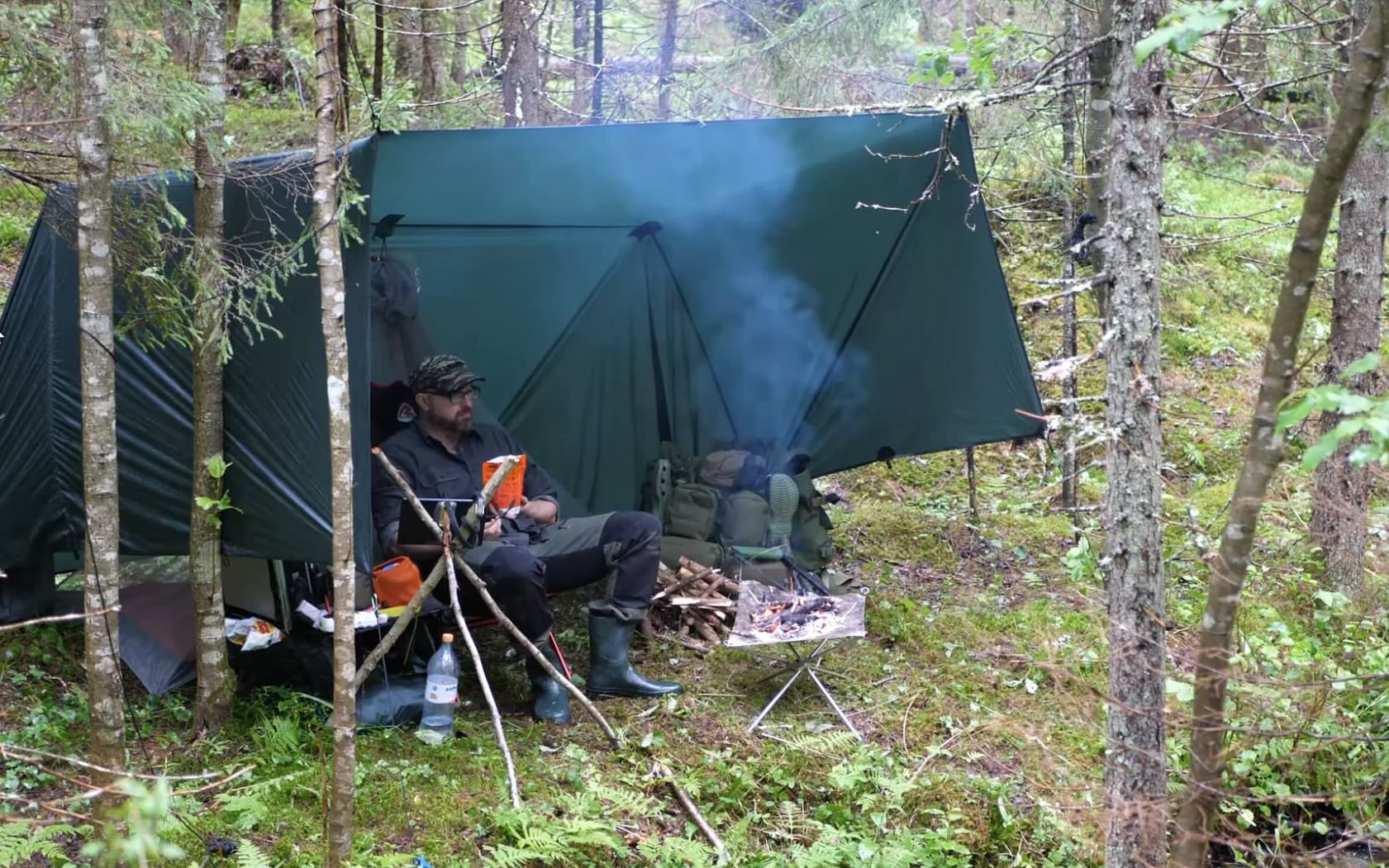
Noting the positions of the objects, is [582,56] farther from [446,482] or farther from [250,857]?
[250,857]

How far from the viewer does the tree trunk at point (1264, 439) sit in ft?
7.06

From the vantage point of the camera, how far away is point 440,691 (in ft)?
12.7

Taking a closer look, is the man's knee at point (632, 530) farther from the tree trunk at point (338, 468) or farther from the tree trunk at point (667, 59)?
the tree trunk at point (667, 59)

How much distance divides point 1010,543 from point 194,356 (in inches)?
168

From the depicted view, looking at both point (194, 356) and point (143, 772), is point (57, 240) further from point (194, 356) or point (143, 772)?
point (143, 772)

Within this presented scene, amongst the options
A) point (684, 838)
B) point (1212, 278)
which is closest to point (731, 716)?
point (684, 838)

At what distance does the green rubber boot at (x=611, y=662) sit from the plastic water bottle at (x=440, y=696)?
2.05 ft

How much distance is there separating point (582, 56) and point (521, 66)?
326 centimetres

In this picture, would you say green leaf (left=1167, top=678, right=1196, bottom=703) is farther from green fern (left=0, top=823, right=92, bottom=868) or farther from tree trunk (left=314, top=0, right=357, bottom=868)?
green fern (left=0, top=823, right=92, bottom=868)

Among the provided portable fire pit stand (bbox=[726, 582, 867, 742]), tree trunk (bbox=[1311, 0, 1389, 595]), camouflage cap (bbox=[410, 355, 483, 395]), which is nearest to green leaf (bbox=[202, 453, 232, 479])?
camouflage cap (bbox=[410, 355, 483, 395])

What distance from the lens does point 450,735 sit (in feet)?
12.7

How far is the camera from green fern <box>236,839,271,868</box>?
111 inches

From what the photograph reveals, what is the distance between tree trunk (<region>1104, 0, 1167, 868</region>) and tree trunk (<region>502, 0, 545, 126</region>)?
4.40 m

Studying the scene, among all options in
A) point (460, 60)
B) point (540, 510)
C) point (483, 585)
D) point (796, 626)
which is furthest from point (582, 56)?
point (483, 585)
